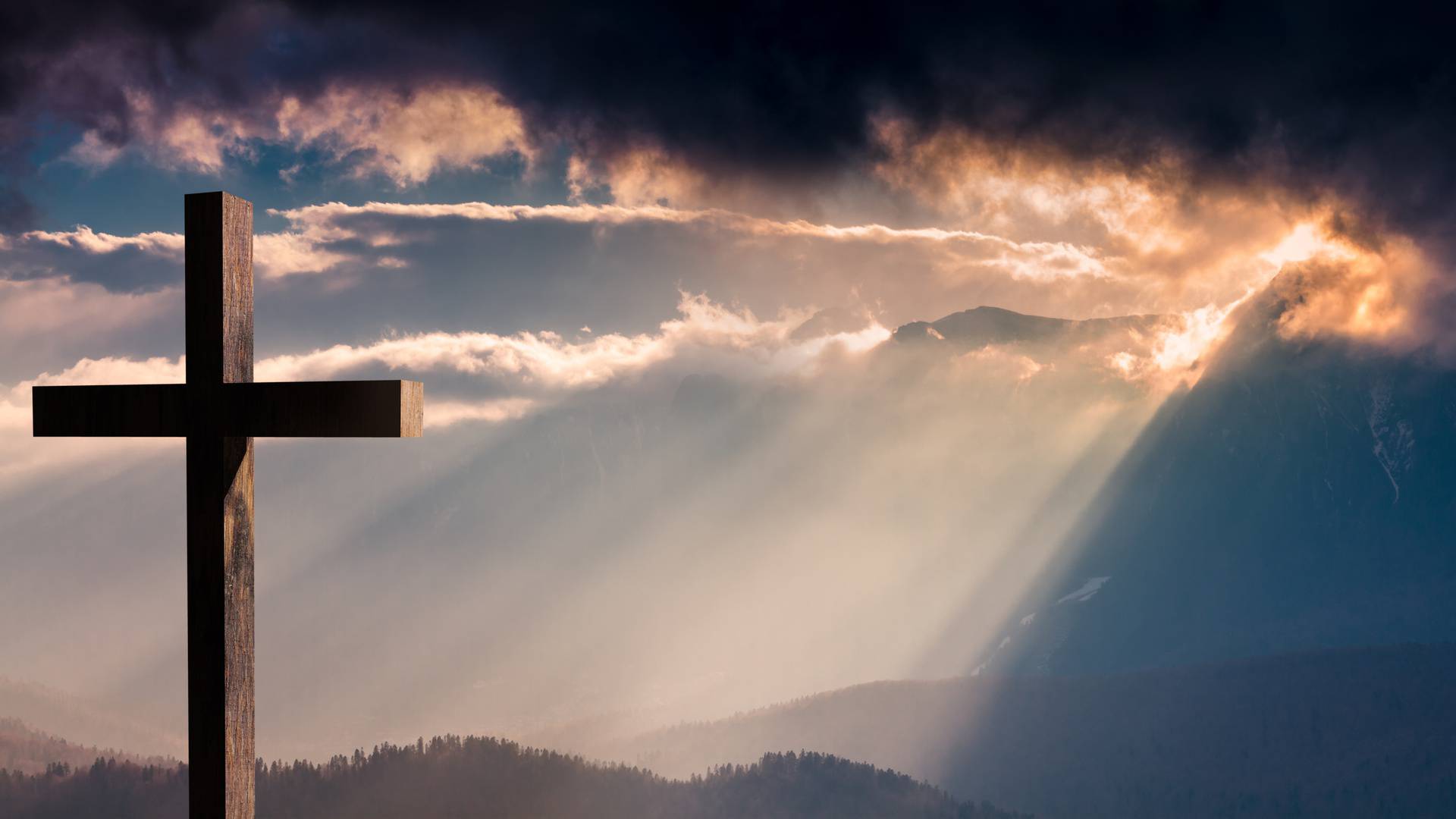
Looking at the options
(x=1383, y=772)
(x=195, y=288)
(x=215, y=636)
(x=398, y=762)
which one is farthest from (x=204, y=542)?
(x=1383, y=772)

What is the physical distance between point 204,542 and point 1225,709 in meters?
158

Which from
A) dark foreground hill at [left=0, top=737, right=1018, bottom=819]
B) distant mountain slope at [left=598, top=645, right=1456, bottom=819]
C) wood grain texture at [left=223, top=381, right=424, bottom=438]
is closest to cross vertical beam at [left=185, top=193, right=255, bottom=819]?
wood grain texture at [left=223, top=381, right=424, bottom=438]

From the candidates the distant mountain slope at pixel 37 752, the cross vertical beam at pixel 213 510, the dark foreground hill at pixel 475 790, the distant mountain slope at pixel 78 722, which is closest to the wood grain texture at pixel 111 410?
the cross vertical beam at pixel 213 510

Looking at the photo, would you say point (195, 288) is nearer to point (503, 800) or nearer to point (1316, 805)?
point (503, 800)

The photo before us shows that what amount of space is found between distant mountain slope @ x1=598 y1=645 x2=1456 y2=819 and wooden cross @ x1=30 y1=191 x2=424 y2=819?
11784cm

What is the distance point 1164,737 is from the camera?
135875mm

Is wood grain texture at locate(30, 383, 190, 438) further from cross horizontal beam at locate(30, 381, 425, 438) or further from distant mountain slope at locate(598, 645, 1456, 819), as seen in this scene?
distant mountain slope at locate(598, 645, 1456, 819)

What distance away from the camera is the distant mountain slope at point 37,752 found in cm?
8906

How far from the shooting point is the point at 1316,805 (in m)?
116

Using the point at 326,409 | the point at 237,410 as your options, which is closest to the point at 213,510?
the point at 237,410

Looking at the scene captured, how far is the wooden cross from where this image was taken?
18.4ft

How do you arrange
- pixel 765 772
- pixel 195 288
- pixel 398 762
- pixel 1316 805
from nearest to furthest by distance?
1. pixel 195 288
2. pixel 398 762
3. pixel 765 772
4. pixel 1316 805

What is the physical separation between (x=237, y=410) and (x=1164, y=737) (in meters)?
155

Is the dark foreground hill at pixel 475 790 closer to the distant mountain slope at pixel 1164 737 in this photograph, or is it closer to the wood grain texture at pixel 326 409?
the distant mountain slope at pixel 1164 737
